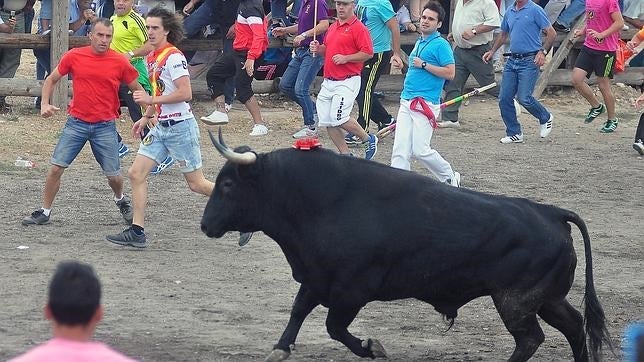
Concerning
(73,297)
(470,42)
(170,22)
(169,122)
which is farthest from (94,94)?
(470,42)

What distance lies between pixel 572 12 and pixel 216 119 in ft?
18.3

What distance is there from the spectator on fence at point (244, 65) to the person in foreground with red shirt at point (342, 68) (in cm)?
147

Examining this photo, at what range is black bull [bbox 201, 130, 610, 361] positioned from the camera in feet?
23.6

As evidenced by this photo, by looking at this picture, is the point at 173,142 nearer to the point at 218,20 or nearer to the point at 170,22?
the point at 170,22

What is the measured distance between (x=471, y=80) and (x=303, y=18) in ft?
12.5

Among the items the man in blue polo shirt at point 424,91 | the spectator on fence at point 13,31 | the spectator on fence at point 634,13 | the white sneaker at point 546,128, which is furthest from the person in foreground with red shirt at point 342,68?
the spectator on fence at point 634,13

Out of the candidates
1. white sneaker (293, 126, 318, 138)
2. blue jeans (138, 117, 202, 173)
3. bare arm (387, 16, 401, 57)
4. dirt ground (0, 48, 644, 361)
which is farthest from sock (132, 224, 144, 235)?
white sneaker (293, 126, 318, 138)

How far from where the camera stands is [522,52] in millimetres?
15078

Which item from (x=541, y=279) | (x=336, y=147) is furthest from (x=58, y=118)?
(x=541, y=279)

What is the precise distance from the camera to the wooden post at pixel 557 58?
17953 millimetres

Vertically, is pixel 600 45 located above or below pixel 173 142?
below

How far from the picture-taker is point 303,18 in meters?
15.3

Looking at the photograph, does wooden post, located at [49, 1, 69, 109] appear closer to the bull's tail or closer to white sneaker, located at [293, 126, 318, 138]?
white sneaker, located at [293, 126, 318, 138]

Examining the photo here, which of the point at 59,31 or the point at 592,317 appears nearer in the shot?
the point at 592,317
